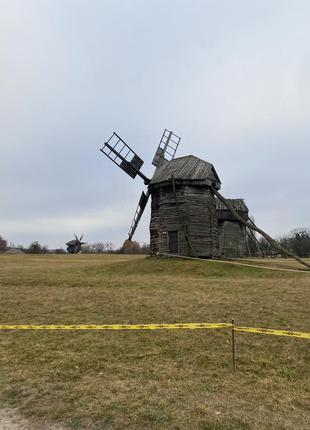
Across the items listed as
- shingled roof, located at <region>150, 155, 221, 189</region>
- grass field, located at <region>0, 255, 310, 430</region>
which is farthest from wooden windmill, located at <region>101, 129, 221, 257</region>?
grass field, located at <region>0, 255, 310, 430</region>

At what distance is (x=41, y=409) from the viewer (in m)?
5.55

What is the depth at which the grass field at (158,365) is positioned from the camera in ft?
Answer: 17.5

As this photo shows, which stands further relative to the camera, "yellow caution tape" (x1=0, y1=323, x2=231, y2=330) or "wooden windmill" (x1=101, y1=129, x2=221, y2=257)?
"wooden windmill" (x1=101, y1=129, x2=221, y2=257)

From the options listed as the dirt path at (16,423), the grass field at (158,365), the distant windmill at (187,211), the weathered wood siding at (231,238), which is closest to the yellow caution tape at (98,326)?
the grass field at (158,365)

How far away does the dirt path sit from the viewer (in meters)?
4.99

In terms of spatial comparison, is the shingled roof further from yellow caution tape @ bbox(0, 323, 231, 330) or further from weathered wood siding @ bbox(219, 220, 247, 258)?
weathered wood siding @ bbox(219, 220, 247, 258)

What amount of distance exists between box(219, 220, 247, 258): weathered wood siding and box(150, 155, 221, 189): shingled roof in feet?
59.2

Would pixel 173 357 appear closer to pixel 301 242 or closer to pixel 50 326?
pixel 50 326

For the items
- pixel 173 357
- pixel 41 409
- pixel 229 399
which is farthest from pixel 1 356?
pixel 229 399

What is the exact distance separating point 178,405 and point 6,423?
242 cm

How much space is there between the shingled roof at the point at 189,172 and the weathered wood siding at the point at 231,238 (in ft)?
59.2

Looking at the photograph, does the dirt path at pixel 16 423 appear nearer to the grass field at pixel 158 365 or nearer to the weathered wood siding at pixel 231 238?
the grass field at pixel 158 365

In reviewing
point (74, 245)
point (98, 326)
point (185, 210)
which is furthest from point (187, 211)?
point (74, 245)

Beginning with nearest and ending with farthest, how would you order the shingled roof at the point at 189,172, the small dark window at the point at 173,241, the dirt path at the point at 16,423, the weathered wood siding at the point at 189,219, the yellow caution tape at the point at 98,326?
the dirt path at the point at 16,423, the yellow caution tape at the point at 98,326, the weathered wood siding at the point at 189,219, the shingled roof at the point at 189,172, the small dark window at the point at 173,241
